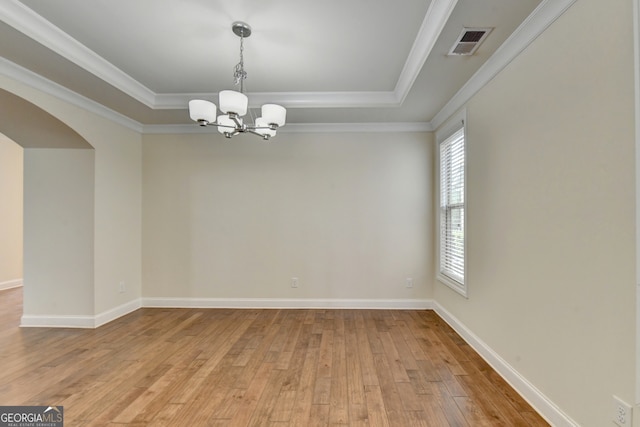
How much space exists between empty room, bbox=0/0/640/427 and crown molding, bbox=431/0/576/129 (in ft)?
0.06

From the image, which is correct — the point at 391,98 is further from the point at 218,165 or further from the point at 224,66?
the point at 218,165

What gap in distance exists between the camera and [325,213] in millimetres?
4203

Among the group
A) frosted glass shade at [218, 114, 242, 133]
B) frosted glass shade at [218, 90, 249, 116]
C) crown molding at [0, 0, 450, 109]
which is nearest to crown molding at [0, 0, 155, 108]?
crown molding at [0, 0, 450, 109]

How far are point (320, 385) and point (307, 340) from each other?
0.85m

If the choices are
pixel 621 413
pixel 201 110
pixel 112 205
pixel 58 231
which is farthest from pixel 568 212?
pixel 58 231

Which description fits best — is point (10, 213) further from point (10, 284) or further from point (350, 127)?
point (350, 127)

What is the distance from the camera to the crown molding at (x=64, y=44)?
2059 mm

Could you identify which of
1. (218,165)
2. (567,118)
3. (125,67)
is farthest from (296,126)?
(567,118)

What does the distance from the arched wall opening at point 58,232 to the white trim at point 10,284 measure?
274 cm

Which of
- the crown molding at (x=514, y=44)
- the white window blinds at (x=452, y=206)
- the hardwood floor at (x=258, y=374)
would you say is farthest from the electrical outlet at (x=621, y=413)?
the crown molding at (x=514, y=44)

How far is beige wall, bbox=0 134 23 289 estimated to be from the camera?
534 cm

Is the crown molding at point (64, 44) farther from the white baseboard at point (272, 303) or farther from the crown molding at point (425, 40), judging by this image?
the crown molding at point (425, 40)

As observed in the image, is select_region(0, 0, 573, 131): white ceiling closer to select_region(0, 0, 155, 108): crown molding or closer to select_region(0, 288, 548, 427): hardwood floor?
select_region(0, 0, 155, 108): crown molding

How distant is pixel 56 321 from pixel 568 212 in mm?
5018
